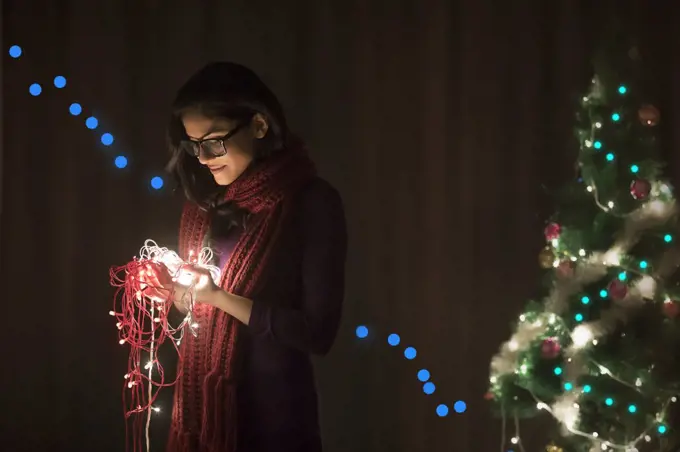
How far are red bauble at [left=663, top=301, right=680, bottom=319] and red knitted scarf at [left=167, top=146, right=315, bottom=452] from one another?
129 cm

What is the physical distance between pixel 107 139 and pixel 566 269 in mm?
1786

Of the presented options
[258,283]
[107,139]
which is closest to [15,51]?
[107,139]

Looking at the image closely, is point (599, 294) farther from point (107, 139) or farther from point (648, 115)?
point (107, 139)

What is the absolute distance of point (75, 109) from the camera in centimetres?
282

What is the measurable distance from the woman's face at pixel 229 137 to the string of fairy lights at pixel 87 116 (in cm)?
74

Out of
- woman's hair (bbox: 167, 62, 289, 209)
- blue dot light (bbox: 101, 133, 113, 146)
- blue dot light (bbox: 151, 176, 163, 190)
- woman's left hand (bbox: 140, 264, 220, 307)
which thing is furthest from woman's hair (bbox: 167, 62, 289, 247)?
blue dot light (bbox: 101, 133, 113, 146)

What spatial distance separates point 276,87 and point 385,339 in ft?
3.47

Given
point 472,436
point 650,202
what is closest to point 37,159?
point 472,436

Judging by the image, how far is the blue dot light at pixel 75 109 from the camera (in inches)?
111

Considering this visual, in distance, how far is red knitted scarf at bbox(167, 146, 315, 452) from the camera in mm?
2018

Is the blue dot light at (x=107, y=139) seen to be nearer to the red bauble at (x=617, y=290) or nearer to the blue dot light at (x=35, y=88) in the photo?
the blue dot light at (x=35, y=88)

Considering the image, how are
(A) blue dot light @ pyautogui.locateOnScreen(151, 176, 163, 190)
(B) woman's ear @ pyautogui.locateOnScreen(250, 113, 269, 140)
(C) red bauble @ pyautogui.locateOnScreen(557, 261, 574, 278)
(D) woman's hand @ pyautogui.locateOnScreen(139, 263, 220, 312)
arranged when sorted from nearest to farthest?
1. (D) woman's hand @ pyautogui.locateOnScreen(139, 263, 220, 312)
2. (B) woman's ear @ pyautogui.locateOnScreen(250, 113, 269, 140)
3. (C) red bauble @ pyautogui.locateOnScreen(557, 261, 574, 278)
4. (A) blue dot light @ pyautogui.locateOnScreen(151, 176, 163, 190)

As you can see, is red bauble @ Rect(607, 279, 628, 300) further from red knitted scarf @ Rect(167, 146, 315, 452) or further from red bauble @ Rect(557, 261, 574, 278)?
red knitted scarf @ Rect(167, 146, 315, 452)

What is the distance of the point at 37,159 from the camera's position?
282 cm
